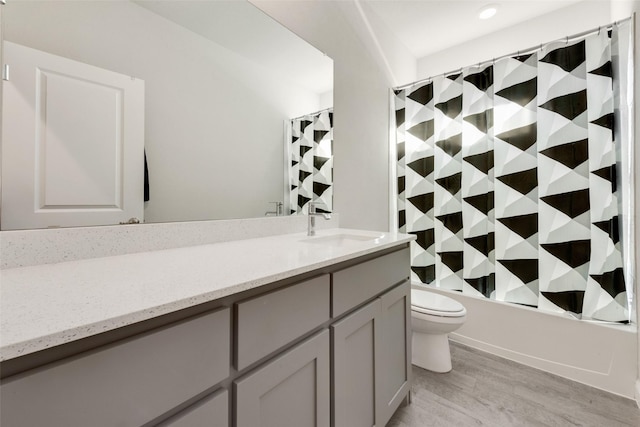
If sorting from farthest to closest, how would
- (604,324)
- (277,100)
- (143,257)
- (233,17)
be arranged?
(604,324)
(277,100)
(233,17)
(143,257)

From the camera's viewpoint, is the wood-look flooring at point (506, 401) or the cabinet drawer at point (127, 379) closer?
the cabinet drawer at point (127, 379)

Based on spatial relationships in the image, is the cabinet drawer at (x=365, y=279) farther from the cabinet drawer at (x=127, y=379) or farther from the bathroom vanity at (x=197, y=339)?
the cabinet drawer at (x=127, y=379)

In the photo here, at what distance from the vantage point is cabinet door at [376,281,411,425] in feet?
3.95

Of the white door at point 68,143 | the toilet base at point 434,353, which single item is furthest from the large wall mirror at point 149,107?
the toilet base at point 434,353

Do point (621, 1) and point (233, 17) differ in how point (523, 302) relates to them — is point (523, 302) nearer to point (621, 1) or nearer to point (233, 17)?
point (621, 1)

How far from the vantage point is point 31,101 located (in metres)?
0.78

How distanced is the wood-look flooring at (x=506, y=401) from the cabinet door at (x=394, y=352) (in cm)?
20

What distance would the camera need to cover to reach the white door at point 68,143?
0.77 m

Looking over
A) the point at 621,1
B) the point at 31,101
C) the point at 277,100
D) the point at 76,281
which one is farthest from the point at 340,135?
the point at 621,1

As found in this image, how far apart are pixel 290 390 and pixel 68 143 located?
986 mm

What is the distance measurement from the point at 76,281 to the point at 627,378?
8.54ft

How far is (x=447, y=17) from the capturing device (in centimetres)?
226

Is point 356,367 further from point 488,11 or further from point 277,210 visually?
point 488,11

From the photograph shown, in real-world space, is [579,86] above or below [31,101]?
above
